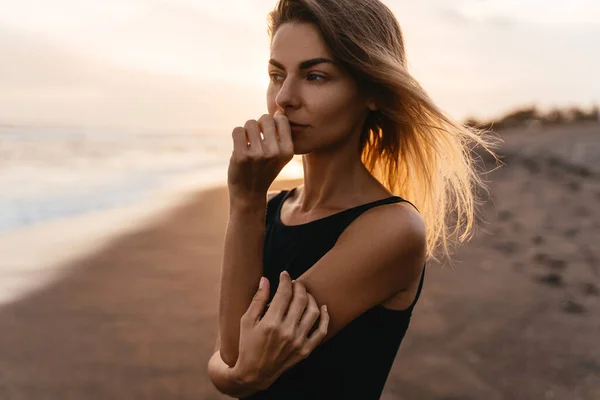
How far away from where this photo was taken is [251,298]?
1639 mm

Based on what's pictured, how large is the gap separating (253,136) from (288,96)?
0.19 meters

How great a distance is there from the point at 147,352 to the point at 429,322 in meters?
2.39

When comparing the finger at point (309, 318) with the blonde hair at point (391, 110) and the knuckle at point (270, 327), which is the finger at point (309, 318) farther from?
the blonde hair at point (391, 110)

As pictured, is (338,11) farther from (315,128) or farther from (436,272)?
(436,272)

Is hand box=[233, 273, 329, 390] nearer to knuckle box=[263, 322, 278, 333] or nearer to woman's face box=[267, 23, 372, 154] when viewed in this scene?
knuckle box=[263, 322, 278, 333]

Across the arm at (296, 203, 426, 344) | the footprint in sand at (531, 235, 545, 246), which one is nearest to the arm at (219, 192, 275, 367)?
the arm at (296, 203, 426, 344)

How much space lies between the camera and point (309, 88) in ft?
5.59

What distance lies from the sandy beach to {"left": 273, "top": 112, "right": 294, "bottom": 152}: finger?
2.67 m

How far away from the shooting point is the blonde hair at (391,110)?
1.70 m

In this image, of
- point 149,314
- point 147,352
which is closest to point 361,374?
point 147,352

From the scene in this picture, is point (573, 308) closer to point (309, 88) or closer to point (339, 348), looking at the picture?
point (339, 348)

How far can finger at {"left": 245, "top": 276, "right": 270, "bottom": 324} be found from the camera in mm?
1554

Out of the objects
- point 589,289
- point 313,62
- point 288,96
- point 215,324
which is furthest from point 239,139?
point 589,289

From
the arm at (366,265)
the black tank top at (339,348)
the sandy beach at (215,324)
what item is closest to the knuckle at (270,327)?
the arm at (366,265)
